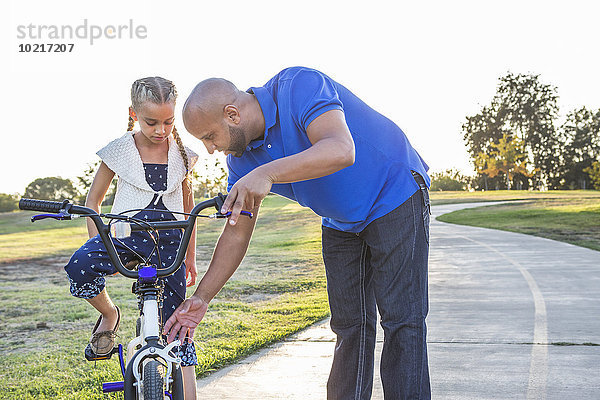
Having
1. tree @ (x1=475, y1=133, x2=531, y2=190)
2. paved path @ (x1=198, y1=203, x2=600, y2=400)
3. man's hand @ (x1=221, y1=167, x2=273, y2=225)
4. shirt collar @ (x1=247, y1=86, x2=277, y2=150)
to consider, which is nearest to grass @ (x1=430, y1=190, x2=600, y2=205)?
tree @ (x1=475, y1=133, x2=531, y2=190)

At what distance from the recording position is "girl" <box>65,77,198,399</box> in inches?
133

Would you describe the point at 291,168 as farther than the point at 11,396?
No

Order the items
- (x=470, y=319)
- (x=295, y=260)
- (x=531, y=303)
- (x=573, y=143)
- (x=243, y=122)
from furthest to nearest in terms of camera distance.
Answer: (x=573, y=143), (x=295, y=260), (x=531, y=303), (x=470, y=319), (x=243, y=122)

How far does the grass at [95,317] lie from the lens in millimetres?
5434

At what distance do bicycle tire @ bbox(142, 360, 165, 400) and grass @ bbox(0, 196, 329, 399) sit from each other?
1.23 feet

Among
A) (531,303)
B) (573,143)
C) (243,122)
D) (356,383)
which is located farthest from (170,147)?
(573,143)

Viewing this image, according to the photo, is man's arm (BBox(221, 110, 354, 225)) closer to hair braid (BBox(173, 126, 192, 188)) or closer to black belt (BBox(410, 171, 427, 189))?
black belt (BBox(410, 171, 427, 189))

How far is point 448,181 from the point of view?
7488cm

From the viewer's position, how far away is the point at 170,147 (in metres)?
3.84

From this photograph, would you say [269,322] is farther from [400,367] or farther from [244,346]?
[400,367]

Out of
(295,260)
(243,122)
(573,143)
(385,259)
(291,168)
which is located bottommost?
(295,260)

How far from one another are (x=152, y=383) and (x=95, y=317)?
659cm

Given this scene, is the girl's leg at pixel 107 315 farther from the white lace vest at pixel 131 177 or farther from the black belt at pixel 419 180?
the black belt at pixel 419 180

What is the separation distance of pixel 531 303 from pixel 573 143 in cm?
7511
